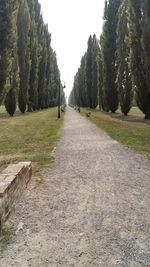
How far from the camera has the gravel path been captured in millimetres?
3879

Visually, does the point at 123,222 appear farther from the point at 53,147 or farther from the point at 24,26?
the point at 24,26

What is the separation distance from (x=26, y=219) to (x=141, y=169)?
14.0ft

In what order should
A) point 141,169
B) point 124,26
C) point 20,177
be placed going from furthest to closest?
point 124,26 → point 141,169 → point 20,177

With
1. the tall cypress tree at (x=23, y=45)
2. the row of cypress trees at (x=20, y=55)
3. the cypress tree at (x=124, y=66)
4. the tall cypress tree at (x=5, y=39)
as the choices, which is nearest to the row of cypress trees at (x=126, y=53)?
the cypress tree at (x=124, y=66)

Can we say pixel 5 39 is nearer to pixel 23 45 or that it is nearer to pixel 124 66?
pixel 23 45

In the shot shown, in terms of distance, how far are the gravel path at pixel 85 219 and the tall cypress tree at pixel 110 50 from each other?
32818mm

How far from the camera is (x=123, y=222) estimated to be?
4.89m

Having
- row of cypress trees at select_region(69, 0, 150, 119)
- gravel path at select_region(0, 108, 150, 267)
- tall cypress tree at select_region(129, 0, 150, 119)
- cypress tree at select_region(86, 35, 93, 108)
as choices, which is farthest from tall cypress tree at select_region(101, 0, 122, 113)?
gravel path at select_region(0, 108, 150, 267)

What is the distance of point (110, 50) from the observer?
41906 millimetres

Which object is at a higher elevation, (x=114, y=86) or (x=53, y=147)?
(x=114, y=86)

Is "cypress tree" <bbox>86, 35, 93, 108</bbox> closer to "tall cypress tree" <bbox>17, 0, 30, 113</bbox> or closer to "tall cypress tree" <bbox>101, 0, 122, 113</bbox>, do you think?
"tall cypress tree" <bbox>101, 0, 122, 113</bbox>

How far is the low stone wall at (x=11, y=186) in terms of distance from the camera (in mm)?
4814

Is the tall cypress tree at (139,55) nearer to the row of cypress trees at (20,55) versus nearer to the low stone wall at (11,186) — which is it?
the row of cypress trees at (20,55)

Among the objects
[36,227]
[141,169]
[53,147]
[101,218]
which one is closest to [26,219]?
[36,227]
